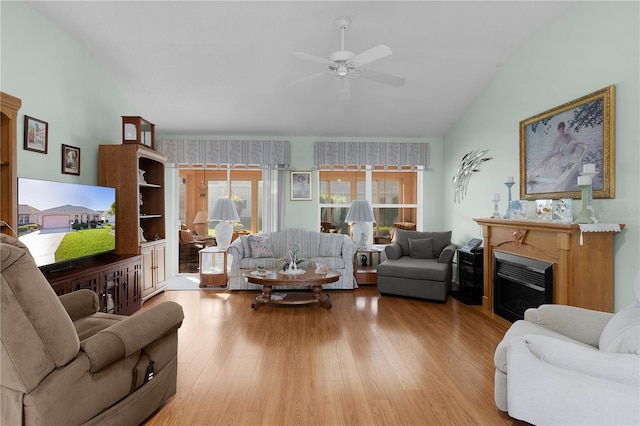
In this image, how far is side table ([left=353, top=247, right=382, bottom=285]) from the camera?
564cm

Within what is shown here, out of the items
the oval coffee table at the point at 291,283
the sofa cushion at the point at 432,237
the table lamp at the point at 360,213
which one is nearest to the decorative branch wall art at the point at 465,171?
the sofa cushion at the point at 432,237

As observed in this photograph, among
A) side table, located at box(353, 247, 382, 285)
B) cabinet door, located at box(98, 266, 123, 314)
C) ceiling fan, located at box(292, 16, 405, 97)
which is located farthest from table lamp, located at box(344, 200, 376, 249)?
cabinet door, located at box(98, 266, 123, 314)

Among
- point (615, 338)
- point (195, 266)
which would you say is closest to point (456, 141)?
point (615, 338)

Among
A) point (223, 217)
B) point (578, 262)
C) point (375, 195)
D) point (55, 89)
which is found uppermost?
point (55, 89)

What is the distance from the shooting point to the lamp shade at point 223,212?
5.73m

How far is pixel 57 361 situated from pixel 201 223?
5257 millimetres

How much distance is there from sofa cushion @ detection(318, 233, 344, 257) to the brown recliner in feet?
12.3

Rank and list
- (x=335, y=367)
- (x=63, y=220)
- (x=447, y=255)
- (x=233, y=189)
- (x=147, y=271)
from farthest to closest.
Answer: (x=233, y=189)
(x=447, y=255)
(x=147, y=271)
(x=63, y=220)
(x=335, y=367)

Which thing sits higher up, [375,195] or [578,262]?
[375,195]

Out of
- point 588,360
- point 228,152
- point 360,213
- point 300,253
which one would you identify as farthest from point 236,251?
point 588,360

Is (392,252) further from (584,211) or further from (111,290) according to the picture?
(111,290)

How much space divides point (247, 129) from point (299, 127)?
0.87m

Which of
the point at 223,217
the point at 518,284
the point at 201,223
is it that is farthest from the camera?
the point at 201,223

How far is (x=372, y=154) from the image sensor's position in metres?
6.30
